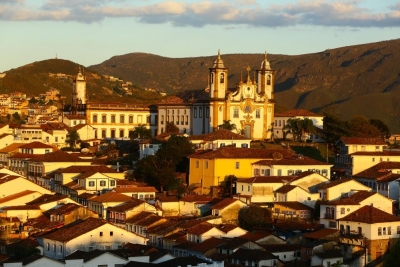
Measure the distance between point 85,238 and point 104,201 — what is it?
11.4 m

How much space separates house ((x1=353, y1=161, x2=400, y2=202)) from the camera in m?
61.2

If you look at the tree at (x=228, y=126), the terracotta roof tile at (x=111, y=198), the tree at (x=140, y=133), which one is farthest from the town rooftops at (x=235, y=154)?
the tree at (x=140, y=133)

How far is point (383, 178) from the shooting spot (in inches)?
2466

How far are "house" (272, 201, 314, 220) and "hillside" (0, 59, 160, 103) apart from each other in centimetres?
8110

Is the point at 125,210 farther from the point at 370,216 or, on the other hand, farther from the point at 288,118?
the point at 288,118

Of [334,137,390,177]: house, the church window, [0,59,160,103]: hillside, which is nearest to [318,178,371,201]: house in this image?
[334,137,390,177]: house

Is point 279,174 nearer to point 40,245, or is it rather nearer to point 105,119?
point 40,245

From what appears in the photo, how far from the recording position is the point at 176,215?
60.0 m

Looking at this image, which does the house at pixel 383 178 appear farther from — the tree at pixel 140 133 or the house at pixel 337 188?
the tree at pixel 140 133

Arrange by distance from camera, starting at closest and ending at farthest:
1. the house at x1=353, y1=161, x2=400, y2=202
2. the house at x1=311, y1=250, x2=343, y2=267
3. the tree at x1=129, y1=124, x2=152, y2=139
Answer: the house at x1=311, y1=250, x2=343, y2=267
the house at x1=353, y1=161, x2=400, y2=202
the tree at x1=129, y1=124, x2=152, y2=139

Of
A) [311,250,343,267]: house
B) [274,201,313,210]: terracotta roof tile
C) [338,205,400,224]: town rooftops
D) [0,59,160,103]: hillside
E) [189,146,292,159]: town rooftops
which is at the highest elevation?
[0,59,160,103]: hillside

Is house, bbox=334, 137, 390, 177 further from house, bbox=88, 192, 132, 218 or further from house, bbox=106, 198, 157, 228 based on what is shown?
house, bbox=106, 198, 157, 228

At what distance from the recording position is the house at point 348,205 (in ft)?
178

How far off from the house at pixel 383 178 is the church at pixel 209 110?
2276cm
